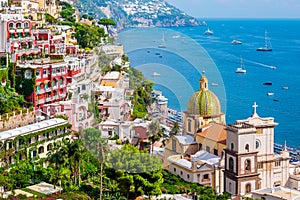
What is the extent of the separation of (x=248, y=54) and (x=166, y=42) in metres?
54.0

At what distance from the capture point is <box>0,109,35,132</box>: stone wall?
15270mm

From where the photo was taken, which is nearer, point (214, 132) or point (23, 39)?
point (214, 132)

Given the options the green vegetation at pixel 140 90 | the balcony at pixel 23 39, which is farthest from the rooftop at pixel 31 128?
the green vegetation at pixel 140 90

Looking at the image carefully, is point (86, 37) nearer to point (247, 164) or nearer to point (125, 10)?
point (247, 164)

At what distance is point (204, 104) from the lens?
→ 54.8 feet

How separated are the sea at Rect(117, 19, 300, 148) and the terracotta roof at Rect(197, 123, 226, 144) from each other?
27.6 inches

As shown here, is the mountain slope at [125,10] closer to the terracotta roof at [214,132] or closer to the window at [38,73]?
the window at [38,73]

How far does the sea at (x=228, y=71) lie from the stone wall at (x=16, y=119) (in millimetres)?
3790

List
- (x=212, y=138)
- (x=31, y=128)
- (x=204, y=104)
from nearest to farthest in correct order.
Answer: (x=31, y=128), (x=204, y=104), (x=212, y=138)

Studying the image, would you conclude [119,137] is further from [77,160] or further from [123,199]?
[77,160]

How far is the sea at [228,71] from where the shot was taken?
969cm

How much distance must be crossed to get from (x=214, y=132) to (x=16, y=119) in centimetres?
531

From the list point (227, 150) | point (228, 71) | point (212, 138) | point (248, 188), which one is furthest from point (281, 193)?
point (228, 71)

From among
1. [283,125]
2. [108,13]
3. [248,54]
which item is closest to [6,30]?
[283,125]
